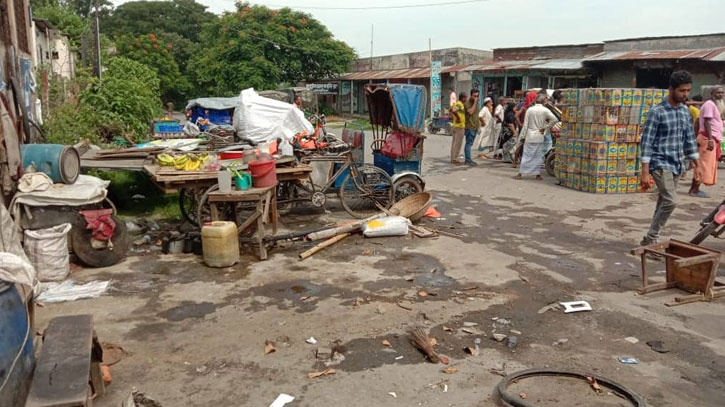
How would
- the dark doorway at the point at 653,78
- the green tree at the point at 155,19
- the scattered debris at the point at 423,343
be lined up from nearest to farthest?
1. the scattered debris at the point at 423,343
2. the dark doorway at the point at 653,78
3. the green tree at the point at 155,19

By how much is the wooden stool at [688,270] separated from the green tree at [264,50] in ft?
102

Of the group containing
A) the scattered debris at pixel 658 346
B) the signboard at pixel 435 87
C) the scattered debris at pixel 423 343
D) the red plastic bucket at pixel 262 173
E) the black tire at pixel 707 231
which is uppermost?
the signboard at pixel 435 87

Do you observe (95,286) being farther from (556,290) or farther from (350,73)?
(350,73)

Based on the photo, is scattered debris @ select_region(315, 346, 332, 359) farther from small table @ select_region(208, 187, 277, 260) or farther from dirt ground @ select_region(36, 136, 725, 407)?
small table @ select_region(208, 187, 277, 260)

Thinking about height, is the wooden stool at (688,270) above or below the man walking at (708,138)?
below

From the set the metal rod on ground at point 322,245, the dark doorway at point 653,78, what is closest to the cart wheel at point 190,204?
the metal rod on ground at point 322,245

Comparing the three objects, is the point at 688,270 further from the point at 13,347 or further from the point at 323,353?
the point at 13,347

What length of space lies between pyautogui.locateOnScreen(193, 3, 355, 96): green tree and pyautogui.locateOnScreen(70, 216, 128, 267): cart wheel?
94.6ft

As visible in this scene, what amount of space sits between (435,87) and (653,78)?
10.1 meters

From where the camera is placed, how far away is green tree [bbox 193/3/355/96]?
34469 mm

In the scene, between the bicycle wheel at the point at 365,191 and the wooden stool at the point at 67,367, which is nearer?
the wooden stool at the point at 67,367

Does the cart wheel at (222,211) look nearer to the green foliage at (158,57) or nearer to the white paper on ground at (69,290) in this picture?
the white paper on ground at (69,290)

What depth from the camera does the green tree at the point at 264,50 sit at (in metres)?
34.5

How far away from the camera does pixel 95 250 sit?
20.9 ft
